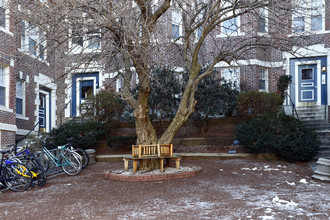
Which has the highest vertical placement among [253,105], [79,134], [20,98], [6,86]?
[6,86]

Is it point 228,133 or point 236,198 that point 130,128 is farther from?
point 236,198

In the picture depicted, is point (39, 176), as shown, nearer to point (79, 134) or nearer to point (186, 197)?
point (186, 197)

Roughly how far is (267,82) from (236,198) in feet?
38.8

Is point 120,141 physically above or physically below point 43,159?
above

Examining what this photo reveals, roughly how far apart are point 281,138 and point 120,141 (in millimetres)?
6116

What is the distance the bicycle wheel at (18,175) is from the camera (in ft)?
27.4

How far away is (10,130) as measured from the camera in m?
12.6

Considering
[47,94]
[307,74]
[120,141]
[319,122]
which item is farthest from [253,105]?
[47,94]

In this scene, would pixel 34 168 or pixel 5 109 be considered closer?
pixel 34 168

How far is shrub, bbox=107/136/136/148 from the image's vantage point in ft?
44.7

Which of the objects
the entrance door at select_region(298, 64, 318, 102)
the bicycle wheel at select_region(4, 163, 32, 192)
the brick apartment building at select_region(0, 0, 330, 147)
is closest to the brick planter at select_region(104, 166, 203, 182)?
the bicycle wheel at select_region(4, 163, 32, 192)

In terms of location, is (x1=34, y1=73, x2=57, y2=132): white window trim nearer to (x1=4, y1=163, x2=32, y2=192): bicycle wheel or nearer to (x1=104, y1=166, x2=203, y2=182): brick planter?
(x1=4, y1=163, x2=32, y2=192): bicycle wheel

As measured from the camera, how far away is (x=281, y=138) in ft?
36.0

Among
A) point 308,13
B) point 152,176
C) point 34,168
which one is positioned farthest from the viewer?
point 308,13
